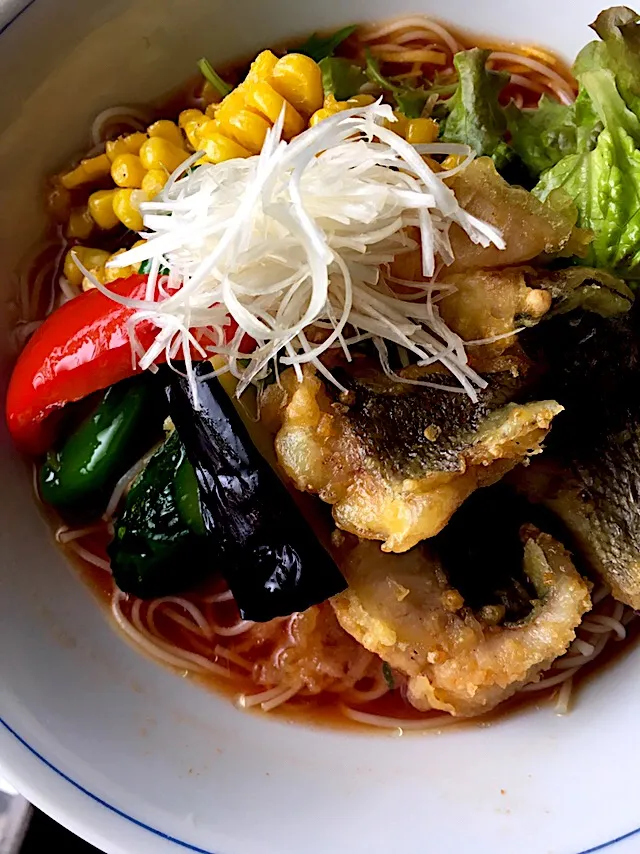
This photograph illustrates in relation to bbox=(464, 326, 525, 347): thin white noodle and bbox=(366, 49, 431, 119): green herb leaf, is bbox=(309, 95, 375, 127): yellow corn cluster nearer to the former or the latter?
bbox=(366, 49, 431, 119): green herb leaf

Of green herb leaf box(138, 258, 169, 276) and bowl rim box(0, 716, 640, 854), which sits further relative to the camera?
green herb leaf box(138, 258, 169, 276)

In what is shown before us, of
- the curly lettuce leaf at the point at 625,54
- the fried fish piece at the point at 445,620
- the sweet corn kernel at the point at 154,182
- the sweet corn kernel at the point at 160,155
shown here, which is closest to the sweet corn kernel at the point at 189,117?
the sweet corn kernel at the point at 160,155

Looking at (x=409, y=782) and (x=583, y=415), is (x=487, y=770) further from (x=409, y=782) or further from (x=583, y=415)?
(x=583, y=415)

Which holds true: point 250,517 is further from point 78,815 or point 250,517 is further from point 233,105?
point 233,105

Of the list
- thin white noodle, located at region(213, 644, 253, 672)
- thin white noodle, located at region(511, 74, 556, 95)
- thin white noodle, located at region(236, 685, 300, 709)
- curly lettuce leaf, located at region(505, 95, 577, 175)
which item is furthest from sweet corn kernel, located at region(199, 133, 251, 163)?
thin white noodle, located at region(236, 685, 300, 709)

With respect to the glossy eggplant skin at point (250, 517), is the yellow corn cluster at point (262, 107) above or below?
above

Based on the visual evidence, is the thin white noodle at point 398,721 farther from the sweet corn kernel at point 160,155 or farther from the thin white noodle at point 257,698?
the sweet corn kernel at point 160,155

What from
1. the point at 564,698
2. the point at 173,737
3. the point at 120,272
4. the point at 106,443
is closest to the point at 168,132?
the point at 120,272
